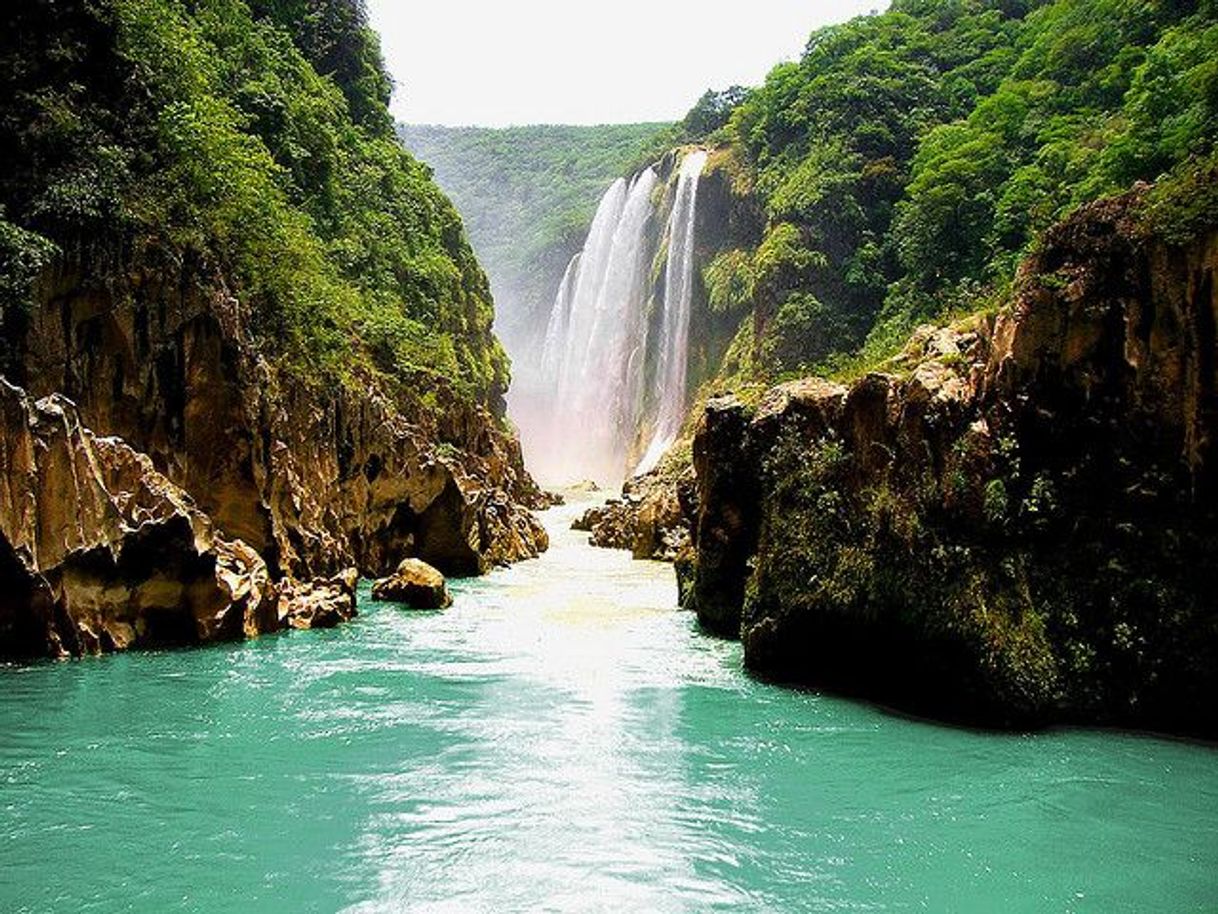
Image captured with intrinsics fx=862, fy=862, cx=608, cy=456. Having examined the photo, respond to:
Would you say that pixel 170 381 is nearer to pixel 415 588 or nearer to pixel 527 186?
pixel 415 588

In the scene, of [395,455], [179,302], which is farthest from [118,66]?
[395,455]

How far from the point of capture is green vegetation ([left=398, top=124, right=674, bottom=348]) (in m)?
78.7

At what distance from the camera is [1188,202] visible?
30.3ft

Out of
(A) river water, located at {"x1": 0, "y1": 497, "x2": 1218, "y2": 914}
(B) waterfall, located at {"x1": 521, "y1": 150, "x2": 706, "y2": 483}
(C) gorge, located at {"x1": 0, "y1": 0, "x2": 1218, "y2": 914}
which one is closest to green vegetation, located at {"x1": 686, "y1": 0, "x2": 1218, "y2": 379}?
(C) gorge, located at {"x1": 0, "y1": 0, "x2": 1218, "y2": 914}

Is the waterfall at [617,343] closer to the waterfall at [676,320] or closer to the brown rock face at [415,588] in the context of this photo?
the waterfall at [676,320]

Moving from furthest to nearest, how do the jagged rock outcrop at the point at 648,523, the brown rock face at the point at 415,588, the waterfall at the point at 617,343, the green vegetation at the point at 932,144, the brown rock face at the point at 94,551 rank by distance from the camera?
the waterfall at the point at 617,343, the jagged rock outcrop at the point at 648,523, the green vegetation at the point at 932,144, the brown rock face at the point at 415,588, the brown rock face at the point at 94,551

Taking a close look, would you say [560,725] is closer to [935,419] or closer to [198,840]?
[198,840]

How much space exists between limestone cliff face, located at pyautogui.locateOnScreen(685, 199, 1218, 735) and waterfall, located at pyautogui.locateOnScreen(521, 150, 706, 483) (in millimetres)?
40511

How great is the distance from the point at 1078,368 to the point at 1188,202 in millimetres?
2008

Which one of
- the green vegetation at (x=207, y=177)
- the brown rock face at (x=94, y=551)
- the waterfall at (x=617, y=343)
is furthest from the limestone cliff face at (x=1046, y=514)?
the waterfall at (x=617, y=343)

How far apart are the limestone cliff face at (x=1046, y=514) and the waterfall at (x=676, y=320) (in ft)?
132

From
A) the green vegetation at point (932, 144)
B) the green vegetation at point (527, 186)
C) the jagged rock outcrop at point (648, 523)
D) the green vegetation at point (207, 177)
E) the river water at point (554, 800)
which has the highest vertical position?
the green vegetation at point (527, 186)

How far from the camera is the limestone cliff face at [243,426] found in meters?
14.4

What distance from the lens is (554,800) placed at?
A: 7.60m
